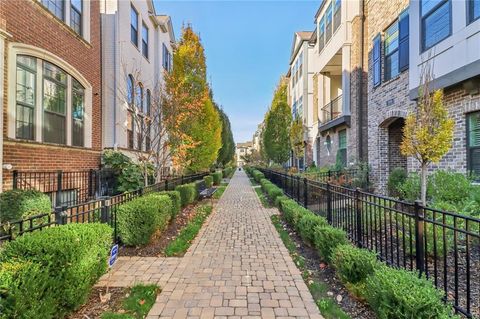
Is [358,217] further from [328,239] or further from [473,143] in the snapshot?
[473,143]

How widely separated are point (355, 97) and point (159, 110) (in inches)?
372

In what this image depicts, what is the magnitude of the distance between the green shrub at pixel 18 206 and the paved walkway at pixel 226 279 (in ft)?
7.67

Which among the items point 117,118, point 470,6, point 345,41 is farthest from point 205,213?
point 345,41

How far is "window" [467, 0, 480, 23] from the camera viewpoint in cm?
689

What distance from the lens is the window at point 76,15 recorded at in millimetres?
9641

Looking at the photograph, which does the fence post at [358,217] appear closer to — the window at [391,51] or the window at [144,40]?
the window at [391,51]

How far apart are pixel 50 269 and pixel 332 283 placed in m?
3.53

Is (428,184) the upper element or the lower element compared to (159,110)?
lower

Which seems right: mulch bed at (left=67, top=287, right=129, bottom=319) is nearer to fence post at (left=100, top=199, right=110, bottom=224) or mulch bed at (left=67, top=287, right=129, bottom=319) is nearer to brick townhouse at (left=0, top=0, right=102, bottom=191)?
fence post at (left=100, top=199, right=110, bottom=224)

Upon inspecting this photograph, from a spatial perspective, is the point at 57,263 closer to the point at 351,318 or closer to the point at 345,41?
the point at 351,318

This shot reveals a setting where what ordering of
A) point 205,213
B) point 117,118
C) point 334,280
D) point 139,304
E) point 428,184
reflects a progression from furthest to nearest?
1. point 117,118
2. point 205,213
3. point 428,184
4. point 334,280
5. point 139,304

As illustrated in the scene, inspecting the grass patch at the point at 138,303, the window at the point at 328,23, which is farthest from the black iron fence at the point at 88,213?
the window at the point at 328,23

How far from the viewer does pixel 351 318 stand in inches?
124

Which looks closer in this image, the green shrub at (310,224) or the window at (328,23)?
the green shrub at (310,224)
